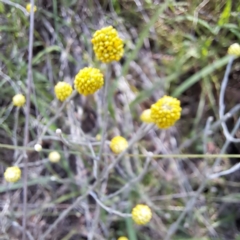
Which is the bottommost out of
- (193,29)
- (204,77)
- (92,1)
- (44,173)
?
(44,173)

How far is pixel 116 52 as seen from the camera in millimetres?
544

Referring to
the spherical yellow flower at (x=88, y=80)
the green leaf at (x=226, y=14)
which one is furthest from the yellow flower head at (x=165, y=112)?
the green leaf at (x=226, y=14)

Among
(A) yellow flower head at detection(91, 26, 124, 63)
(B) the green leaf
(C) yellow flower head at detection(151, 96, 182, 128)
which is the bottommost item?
(B) the green leaf

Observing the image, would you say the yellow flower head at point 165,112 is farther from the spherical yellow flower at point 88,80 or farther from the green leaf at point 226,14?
the green leaf at point 226,14

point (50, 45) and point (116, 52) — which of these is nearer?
point (116, 52)

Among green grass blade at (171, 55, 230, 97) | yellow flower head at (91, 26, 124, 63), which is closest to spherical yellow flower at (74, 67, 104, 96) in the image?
yellow flower head at (91, 26, 124, 63)

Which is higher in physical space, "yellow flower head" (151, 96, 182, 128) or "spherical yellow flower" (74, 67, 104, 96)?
"spherical yellow flower" (74, 67, 104, 96)

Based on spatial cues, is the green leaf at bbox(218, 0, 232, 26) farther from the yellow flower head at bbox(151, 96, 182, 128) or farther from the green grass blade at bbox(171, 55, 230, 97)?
the yellow flower head at bbox(151, 96, 182, 128)

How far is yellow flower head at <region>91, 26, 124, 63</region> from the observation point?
0.54 metres

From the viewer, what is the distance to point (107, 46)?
0.54 meters

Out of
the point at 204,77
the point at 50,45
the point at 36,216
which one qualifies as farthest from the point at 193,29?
the point at 36,216

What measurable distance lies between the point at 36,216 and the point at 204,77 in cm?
63

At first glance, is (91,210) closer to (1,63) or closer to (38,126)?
(38,126)

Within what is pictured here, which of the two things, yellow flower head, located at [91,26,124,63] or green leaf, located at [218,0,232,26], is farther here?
green leaf, located at [218,0,232,26]
